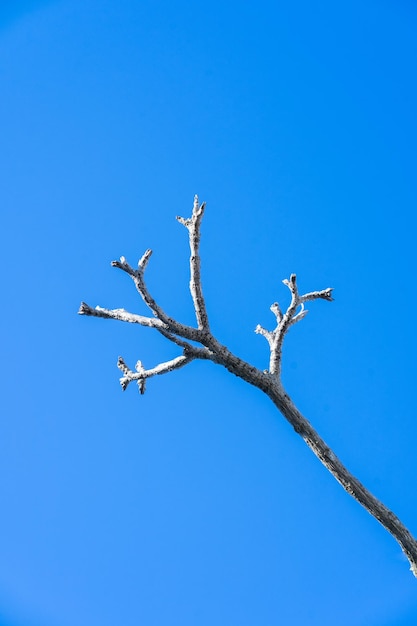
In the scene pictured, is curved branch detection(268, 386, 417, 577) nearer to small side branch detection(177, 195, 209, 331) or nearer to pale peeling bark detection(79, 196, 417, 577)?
pale peeling bark detection(79, 196, 417, 577)

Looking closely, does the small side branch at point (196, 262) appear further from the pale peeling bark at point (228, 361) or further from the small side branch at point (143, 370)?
the small side branch at point (143, 370)

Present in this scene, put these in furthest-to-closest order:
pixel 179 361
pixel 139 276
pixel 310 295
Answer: pixel 310 295, pixel 179 361, pixel 139 276

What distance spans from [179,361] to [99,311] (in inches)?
50.0

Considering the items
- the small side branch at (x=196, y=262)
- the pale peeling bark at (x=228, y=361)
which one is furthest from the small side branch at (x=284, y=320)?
the small side branch at (x=196, y=262)

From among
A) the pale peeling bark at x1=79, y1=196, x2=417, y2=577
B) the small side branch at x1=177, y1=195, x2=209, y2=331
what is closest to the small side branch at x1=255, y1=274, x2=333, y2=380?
the pale peeling bark at x1=79, y1=196, x2=417, y2=577

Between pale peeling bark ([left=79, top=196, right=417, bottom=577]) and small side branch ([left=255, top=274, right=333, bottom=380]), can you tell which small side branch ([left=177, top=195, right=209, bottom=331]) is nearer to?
pale peeling bark ([left=79, top=196, right=417, bottom=577])

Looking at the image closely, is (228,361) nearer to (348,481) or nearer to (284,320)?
(284,320)

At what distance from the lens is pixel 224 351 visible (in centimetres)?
710

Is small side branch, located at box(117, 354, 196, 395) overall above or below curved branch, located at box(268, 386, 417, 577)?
above

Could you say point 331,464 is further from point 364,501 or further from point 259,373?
point 259,373

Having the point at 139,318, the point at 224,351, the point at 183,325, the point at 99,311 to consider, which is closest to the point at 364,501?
the point at 224,351

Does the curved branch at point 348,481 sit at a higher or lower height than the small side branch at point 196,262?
lower

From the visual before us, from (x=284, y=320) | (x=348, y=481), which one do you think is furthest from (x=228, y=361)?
(x=348, y=481)

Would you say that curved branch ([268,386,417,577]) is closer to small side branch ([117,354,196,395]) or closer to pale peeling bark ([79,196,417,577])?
pale peeling bark ([79,196,417,577])
